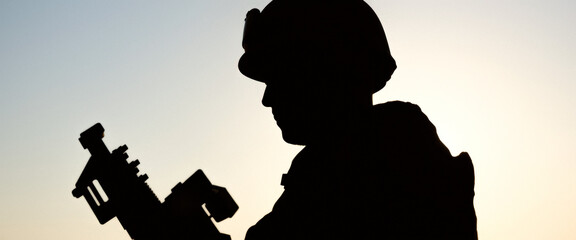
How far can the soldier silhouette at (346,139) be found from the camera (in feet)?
6.23

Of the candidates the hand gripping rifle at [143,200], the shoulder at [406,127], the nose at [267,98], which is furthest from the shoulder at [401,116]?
the hand gripping rifle at [143,200]

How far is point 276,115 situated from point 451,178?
1047mm

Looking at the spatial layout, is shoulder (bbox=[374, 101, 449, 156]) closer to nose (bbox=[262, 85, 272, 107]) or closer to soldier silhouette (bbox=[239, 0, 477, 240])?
soldier silhouette (bbox=[239, 0, 477, 240])

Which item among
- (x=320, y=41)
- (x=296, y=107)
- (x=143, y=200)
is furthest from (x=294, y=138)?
(x=143, y=200)

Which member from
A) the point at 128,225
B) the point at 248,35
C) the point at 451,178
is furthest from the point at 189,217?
the point at 451,178

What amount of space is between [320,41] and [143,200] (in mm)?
2522

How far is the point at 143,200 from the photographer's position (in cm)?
434

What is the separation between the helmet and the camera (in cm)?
257

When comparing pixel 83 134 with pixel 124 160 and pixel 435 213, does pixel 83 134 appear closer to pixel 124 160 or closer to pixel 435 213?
pixel 124 160

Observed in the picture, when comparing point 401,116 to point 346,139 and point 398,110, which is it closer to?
point 398,110

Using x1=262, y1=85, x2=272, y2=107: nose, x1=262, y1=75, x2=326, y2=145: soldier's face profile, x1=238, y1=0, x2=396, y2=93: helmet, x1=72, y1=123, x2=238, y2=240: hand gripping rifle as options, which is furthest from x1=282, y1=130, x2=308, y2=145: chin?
x1=72, y1=123, x2=238, y2=240: hand gripping rifle

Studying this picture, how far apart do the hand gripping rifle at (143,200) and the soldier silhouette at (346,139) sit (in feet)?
4.16

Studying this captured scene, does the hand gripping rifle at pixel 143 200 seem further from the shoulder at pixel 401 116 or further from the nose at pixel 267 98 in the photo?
the shoulder at pixel 401 116

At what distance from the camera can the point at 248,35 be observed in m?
2.83
